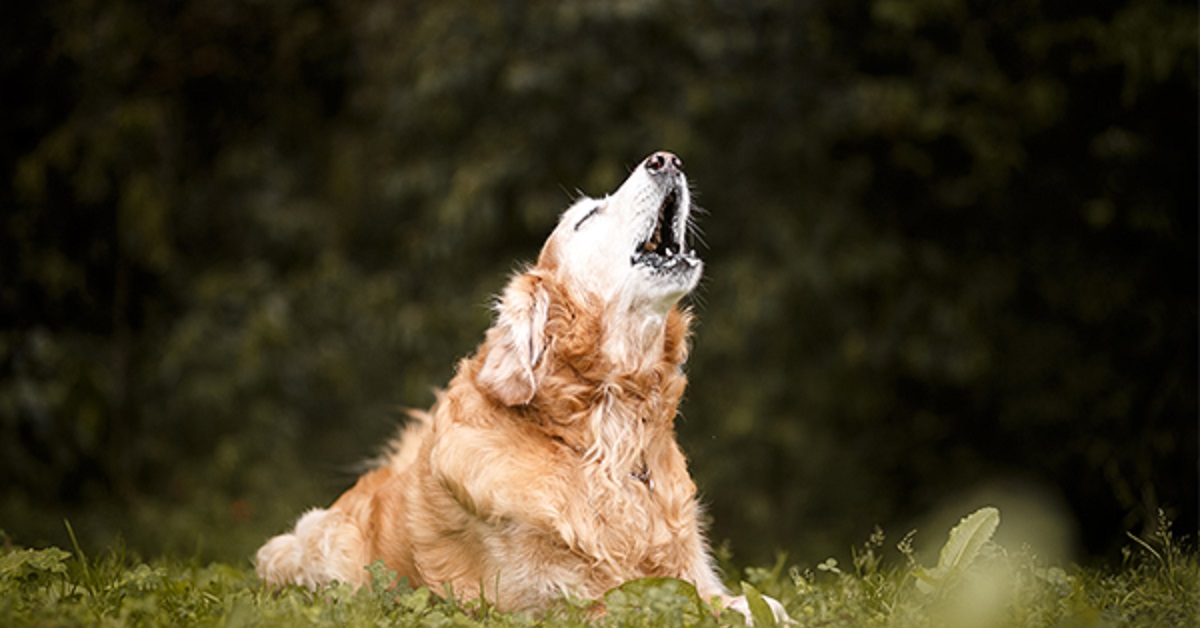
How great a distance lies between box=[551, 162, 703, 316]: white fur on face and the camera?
3.27 m

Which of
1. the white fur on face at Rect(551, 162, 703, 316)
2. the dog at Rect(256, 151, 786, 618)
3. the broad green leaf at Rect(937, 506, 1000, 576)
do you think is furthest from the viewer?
the white fur on face at Rect(551, 162, 703, 316)

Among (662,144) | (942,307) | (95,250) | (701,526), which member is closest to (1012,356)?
(942,307)

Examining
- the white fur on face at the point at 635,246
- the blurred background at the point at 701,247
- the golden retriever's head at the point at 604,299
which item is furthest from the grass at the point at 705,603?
the blurred background at the point at 701,247

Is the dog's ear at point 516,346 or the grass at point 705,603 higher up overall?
the dog's ear at point 516,346

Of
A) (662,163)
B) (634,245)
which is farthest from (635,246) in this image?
(662,163)

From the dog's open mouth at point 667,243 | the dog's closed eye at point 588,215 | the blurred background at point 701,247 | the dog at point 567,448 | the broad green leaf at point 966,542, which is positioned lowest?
the broad green leaf at point 966,542

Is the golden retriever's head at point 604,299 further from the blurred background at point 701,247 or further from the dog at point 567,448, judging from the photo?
the blurred background at point 701,247

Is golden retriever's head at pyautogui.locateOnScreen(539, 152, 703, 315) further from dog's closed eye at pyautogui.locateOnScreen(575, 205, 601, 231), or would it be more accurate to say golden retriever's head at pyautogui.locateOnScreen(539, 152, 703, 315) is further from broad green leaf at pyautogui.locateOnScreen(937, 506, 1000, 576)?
broad green leaf at pyautogui.locateOnScreen(937, 506, 1000, 576)

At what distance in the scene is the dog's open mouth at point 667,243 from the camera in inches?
130

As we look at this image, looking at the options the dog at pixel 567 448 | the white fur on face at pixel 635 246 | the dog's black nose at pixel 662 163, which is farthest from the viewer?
the dog's black nose at pixel 662 163

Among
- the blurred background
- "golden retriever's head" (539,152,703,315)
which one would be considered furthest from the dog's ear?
the blurred background

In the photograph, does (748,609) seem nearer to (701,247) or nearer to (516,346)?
(516,346)

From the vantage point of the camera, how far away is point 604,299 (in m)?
3.28

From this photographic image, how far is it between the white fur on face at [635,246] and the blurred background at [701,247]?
254 centimetres
